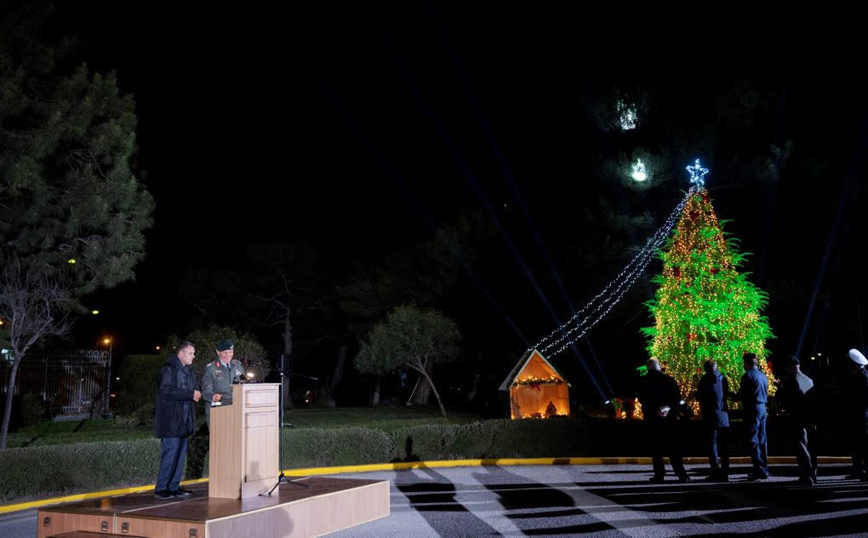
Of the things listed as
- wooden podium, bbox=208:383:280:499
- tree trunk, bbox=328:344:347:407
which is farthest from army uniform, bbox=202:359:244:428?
tree trunk, bbox=328:344:347:407

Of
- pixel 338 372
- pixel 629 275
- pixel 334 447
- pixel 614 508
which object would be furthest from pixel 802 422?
pixel 338 372

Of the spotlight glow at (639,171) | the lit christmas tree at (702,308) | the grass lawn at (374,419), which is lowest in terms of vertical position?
the grass lawn at (374,419)

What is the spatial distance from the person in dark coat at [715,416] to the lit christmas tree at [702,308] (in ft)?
24.4

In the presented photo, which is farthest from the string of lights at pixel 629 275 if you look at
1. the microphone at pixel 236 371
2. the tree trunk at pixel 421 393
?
the microphone at pixel 236 371

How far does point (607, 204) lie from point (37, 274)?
1782cm

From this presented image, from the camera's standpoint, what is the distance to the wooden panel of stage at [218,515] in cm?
556

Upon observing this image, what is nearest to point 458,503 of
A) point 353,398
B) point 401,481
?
point 401,481

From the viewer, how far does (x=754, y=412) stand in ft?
31.7

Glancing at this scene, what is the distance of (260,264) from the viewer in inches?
1451

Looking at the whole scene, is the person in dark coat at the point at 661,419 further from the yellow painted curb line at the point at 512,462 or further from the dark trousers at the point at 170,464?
the dark trousers at the point at 170,464

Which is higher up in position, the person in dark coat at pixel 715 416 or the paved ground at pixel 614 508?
the person in dark coat at pixel 715 416

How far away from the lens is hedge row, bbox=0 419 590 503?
10273mm

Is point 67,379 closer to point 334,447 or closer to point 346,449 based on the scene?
point 334,447

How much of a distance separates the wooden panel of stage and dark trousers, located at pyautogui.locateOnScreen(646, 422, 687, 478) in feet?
14.7
